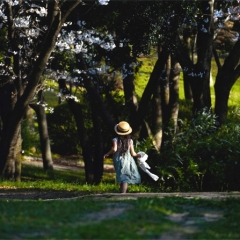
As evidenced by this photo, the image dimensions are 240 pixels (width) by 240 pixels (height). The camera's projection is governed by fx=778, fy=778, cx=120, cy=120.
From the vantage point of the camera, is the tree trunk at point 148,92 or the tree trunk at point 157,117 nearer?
the tree trunk at point 148,92

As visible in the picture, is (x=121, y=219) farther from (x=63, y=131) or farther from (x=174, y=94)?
(x=63, y=131)

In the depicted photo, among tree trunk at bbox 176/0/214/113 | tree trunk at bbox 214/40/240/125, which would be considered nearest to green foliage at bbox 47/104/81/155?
tree trunk at bbox 214/40/240/125

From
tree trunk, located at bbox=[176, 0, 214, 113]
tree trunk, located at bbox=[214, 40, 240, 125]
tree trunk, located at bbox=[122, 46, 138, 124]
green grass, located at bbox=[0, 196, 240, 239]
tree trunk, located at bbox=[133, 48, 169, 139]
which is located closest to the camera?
green grass, located at bbox=[0, 196, 240, 239]

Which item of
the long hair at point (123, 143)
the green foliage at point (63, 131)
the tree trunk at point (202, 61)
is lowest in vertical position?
the long hair at point (123, 143)

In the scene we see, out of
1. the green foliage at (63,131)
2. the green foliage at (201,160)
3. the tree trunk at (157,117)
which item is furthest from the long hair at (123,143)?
the green foliage at (63,131)

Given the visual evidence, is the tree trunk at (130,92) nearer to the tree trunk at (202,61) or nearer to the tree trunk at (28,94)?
the tree trunk at (202,61)

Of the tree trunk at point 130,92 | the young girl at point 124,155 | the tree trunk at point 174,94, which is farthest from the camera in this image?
the tree trunk at point 174,94

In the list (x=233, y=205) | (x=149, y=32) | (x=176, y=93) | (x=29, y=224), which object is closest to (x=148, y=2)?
(x=149, y=32)

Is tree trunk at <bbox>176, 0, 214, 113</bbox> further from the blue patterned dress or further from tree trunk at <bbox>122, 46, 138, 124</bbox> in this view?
the blue patterned dress

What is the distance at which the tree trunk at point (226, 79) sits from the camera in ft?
62.8

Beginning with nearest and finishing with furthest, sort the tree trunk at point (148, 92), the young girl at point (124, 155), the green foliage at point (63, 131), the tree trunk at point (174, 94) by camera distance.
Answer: the young girl at point (124, 155) → the tree trunk at point (148, 92) → the tree trunk at point (174, 94) → the green foliage at point (63, 131)

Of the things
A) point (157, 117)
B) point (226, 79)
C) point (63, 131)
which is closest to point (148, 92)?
point (226, 79)

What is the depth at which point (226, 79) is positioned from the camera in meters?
19.4

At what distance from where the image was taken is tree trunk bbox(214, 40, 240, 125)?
62.8 feet
